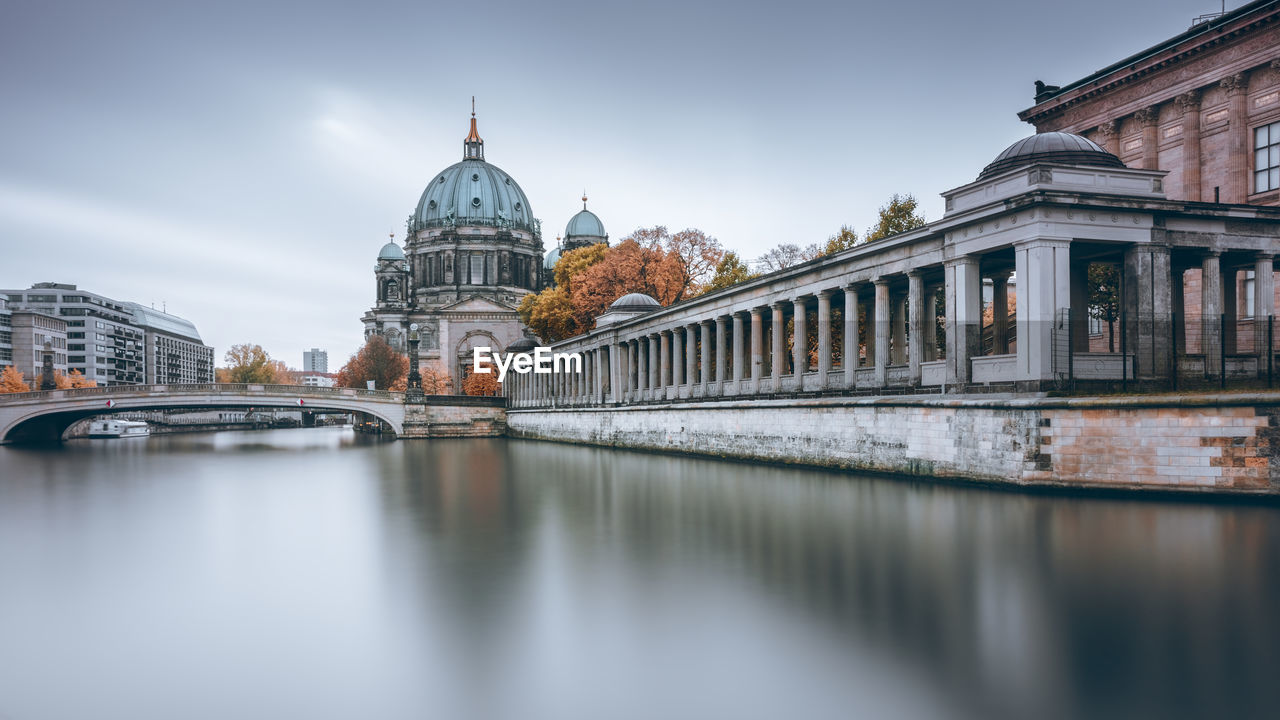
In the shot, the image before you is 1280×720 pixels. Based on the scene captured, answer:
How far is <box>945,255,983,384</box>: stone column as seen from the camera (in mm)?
23375

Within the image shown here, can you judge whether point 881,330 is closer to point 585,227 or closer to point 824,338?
point 824,338

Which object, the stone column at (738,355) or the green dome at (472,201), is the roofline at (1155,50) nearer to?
the stone column at (738,355)

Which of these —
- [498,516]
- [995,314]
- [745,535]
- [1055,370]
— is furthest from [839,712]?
[995,314]

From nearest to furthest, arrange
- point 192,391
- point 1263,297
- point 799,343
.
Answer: point 1263,297 → point 799,343 → point 192,391

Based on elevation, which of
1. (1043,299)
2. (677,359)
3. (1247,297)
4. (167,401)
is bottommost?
(167,401)

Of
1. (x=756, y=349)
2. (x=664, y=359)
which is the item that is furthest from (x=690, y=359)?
(x=756, y=349)

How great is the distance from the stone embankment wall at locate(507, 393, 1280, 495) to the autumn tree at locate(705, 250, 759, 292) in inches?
1079

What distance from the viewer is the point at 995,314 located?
29.3 meters

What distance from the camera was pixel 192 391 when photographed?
68438 millimetres

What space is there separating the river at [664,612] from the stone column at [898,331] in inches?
513

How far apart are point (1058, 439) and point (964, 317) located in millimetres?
5270

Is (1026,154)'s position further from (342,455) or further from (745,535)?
(342,455)

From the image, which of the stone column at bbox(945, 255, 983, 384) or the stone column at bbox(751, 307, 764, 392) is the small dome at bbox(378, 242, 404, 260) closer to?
the stone column at bbox(751, 307, 764, 392)

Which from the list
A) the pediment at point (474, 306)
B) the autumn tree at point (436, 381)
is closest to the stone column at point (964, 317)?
the autumn tree at point (436, 381)
